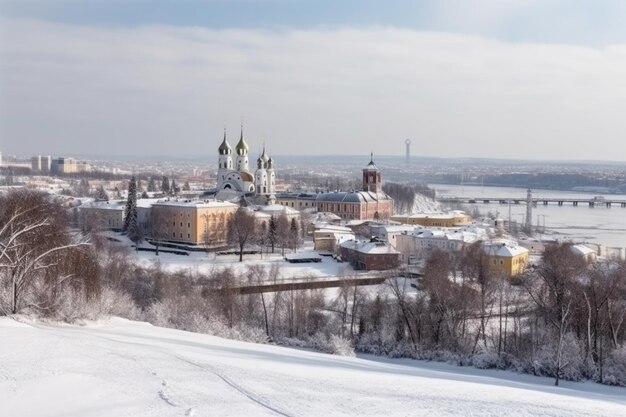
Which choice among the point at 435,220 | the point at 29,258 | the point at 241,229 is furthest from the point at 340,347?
the point at 435,220

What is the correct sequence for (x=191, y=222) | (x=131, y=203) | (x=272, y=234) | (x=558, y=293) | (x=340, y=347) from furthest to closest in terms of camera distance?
(x=131, y=203) < (x=191, y=222) < (x=272, y=234) < (x=558, y=293) < (x=340, y=347)

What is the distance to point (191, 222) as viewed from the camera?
42.7 metres

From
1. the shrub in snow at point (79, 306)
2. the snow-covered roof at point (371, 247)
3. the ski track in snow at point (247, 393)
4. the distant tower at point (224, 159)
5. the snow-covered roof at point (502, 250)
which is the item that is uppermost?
the distant tower at point (224, 159)

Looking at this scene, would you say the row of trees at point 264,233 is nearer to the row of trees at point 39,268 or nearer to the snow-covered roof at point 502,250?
the snow-covered roof at point 502,250

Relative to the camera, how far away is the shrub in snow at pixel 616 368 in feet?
57.1

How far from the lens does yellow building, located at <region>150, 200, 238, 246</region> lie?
4256 centimetres

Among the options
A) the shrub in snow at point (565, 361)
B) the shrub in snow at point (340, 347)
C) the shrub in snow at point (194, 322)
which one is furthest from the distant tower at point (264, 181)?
the shrub in snow at point (565, 361)

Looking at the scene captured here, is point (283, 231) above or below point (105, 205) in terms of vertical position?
below

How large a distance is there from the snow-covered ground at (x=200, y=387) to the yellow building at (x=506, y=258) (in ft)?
66.6

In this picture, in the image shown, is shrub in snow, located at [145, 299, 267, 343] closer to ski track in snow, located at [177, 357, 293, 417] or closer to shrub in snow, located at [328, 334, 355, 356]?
shrub in snow, located at [328, 334, 355, 356]

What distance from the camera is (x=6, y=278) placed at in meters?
16.7

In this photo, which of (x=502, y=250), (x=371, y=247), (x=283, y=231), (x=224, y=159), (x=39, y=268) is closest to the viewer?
(x=39, y=268)

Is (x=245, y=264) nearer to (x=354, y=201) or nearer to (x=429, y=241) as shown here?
(x=429, y=241)

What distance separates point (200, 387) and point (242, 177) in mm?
48031
